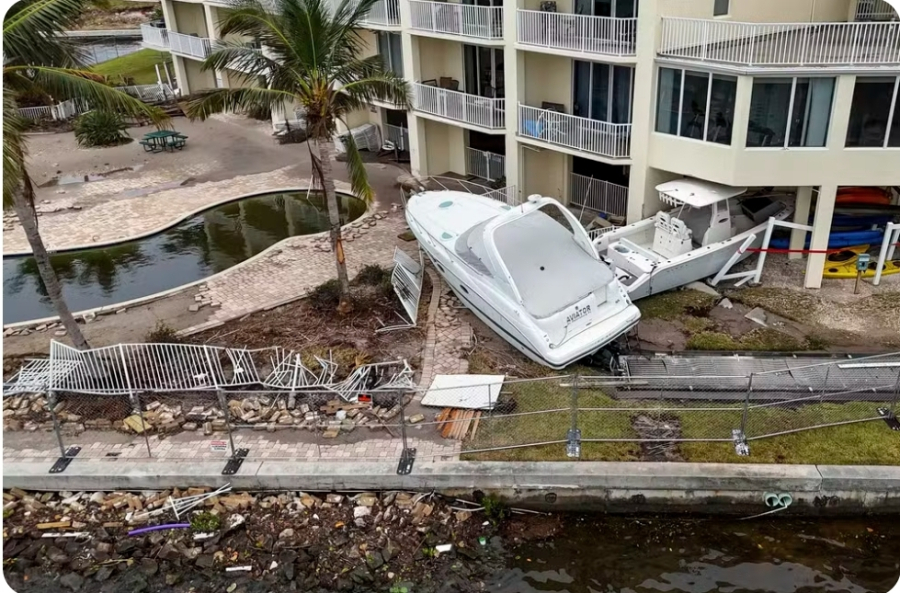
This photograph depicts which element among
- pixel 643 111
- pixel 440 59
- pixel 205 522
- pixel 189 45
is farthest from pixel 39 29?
pixel 189 45

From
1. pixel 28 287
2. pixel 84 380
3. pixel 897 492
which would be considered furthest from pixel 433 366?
pixel 28 287

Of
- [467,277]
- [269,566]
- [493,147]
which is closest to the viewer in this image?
[269,566]

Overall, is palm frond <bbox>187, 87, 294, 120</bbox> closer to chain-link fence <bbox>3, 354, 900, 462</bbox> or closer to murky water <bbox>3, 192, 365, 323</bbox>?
chain-link fence <bbox>3, 354, 900, 462</bbox>

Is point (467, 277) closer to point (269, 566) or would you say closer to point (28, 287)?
point (269, 566)

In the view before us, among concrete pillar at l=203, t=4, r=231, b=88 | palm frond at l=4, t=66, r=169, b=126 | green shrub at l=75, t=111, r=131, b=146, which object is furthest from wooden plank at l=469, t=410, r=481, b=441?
concrete pillar at l=203, t=4, r=231, b=88

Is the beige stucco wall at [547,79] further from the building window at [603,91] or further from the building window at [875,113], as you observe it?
the building window at [875,113]

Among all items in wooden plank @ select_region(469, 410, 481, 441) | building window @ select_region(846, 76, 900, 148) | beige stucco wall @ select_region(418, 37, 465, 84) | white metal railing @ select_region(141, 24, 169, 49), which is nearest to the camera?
wooden plank @ select_region(469, 410, 481, 441)
